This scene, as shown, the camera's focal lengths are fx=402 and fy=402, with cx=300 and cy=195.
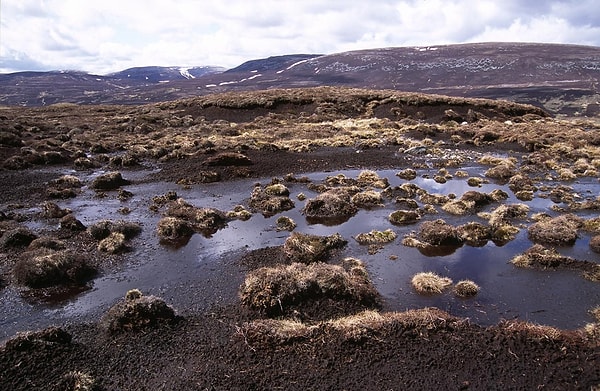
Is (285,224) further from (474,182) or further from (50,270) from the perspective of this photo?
(474,182)

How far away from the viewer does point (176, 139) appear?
156 feet

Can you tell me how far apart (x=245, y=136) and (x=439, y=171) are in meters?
23.7

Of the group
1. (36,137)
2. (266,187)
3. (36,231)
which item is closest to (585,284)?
(266,187)

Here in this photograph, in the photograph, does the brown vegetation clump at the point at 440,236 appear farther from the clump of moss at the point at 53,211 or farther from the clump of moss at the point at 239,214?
Answer: the clump of moss at the point at 53,211

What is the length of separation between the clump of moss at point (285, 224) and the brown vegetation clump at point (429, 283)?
27.1 ft

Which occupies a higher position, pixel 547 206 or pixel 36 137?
pixel 36 137

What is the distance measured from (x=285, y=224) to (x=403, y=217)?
680 cm

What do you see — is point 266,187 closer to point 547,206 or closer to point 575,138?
point 547,206

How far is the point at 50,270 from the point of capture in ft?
55.3

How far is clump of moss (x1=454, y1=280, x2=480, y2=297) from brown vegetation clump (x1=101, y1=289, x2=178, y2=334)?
10561 mm

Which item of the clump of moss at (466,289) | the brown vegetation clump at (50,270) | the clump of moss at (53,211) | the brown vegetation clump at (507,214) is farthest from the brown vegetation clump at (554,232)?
the clump of moss at (53,211)

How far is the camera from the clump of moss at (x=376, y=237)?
20562 millimetres

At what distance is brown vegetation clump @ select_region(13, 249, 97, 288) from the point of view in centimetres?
1666

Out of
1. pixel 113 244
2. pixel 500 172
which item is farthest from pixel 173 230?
pixel 500 172
